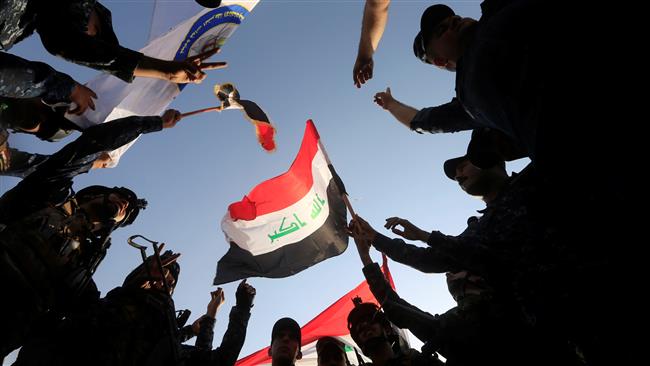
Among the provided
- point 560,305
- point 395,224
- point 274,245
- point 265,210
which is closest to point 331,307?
point 274,245

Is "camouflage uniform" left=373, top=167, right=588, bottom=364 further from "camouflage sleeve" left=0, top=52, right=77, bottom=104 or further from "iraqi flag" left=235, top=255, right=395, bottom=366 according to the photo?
"iraqi flag" left=235, top=255, right=395, bottom=366

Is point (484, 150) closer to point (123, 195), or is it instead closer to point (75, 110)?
point (75, 110)

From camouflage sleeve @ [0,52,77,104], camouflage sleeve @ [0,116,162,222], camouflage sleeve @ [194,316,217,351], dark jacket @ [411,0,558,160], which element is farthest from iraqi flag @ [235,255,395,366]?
dark jacket @ [411,0,558,160]

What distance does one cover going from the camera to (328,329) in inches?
268

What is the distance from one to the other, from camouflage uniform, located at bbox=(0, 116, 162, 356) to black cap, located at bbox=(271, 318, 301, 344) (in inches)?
93.5

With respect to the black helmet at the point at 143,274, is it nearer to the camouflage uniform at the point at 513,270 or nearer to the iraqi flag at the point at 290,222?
the iraqi flag at the point at 290,222

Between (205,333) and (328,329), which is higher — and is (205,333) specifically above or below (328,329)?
above

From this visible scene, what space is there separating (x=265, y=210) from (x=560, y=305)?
572 centimetres

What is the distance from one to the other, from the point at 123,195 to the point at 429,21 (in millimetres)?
3826

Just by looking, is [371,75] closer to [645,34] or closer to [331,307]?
[645,34]

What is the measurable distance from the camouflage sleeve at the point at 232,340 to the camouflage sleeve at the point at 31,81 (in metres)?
2.71

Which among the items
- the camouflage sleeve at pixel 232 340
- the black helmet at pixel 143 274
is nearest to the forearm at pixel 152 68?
the black helmet at pixel 143 274

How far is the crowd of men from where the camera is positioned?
144cm

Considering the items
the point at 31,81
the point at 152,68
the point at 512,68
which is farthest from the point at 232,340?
the point at 512,68
